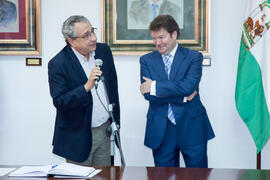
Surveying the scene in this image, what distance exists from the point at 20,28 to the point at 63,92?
5.37ft

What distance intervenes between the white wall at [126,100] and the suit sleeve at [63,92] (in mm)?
1339

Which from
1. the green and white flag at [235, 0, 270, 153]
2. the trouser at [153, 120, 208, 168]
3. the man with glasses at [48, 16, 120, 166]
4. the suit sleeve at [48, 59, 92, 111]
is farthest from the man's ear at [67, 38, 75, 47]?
the green and white flag at [235, 0, 270, 153]

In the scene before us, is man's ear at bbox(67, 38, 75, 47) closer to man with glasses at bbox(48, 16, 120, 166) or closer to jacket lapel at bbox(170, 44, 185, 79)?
man with glasses at bbox(48, 16, 120, 166)

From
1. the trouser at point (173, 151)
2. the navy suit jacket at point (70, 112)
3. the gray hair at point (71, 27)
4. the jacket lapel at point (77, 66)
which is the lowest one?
the trouser at point (173, 151)

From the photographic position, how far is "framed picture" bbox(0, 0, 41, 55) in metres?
3.89

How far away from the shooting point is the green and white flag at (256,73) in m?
3.33

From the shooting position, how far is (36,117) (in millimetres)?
4027

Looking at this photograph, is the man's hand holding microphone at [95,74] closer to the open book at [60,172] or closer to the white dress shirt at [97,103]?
the white dress shirt at [97,103]

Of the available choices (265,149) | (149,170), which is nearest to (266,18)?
(265,149)

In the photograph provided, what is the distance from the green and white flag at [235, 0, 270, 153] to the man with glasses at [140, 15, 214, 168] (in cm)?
73

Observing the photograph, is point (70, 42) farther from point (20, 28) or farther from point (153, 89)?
point (20, 28)

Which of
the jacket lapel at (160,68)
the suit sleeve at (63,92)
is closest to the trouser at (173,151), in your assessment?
the jacket lapel at (160,68)

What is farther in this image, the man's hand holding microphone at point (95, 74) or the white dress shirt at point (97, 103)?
the white dress shirt at point (97, 103)

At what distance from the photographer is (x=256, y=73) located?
340 cm
